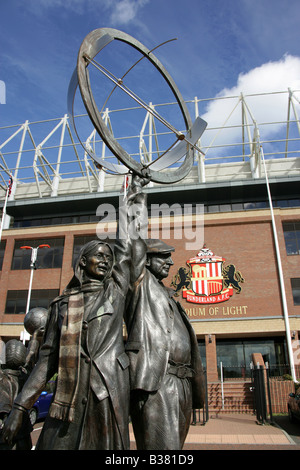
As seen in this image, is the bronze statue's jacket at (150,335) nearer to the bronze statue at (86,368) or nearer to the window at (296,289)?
the bronze statue at (86,368)

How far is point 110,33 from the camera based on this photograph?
4.64 m

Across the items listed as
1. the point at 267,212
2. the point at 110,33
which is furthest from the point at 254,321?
the point at 110,33

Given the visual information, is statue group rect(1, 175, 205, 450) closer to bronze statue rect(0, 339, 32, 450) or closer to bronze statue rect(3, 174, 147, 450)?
bronze statue rect(3, 174, 147, 450)

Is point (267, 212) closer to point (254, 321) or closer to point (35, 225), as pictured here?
point (254, 321)

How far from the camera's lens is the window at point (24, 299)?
2889cm

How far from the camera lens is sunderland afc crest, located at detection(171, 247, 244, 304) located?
2566cm

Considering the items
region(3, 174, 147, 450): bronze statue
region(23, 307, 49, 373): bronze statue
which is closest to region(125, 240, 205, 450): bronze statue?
region(3, 174, 147, 450): bronze statue

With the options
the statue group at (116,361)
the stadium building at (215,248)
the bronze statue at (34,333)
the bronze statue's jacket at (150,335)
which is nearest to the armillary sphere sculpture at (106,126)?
the statue group at (116,361)

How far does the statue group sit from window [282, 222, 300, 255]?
24712mm

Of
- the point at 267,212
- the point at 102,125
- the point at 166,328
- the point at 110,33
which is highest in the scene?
the point at 267,212

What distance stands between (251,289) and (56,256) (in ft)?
51.7

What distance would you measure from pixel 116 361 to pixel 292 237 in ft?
86.2

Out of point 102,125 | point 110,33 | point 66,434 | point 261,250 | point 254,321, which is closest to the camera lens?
point 66,434

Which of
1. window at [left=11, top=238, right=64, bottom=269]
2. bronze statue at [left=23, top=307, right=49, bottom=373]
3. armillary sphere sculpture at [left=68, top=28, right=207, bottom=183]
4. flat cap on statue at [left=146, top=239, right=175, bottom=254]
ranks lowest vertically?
bronze statue at [left=23, top=307, right=49, bottom=373]
